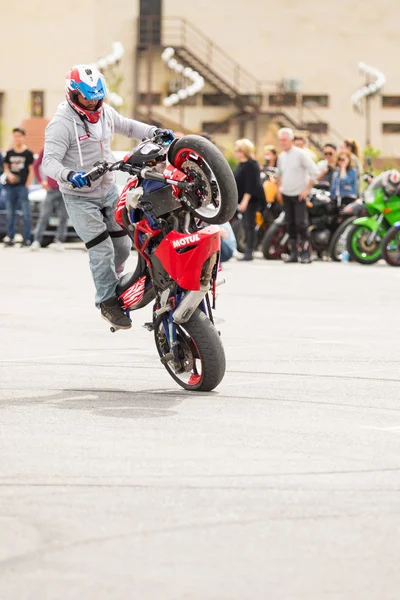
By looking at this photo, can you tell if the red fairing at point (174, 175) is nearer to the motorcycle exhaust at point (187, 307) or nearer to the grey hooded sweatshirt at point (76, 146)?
the motorcycle exhaust at point (187, 307)

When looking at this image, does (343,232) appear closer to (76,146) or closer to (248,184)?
(248,184)

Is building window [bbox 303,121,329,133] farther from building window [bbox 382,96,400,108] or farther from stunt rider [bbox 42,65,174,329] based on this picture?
stunt rider [bbox 42,65,174,329]

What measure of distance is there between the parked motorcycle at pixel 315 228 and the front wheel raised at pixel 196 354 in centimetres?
1332

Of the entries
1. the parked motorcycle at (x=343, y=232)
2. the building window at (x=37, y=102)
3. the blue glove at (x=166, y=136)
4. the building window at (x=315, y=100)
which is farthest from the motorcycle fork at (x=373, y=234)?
the building window at (x=315, y=100)

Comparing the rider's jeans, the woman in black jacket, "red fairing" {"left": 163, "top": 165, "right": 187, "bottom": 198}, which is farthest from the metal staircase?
"red fairing" {"left": 163, "top": 165, "right": 187, "bottom": 198}

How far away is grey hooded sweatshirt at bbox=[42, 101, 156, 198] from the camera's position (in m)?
9.29

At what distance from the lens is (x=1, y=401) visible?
26.6 ft

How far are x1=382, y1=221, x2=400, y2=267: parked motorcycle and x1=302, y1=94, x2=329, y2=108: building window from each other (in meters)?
35.0

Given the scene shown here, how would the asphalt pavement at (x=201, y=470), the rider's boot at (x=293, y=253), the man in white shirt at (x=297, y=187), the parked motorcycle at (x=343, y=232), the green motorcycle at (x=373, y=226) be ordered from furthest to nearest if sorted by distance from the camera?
the parked motorcycle at (x=343, y=232), the rider's boot at (x=293, y=253), the man in white shirt at (x=297, y=187), the green motorcycle at (x=373, y=226), the asphalt pavement at (x=201, y=470)

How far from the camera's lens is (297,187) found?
70.3ft

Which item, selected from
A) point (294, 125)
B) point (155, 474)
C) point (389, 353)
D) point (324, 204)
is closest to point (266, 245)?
point (324, 204)

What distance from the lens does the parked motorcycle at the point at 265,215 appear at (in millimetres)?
22938

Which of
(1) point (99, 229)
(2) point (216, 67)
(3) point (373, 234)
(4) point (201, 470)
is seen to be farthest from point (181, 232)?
(2) point (216, 67)

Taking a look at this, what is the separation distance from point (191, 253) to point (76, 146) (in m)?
1.42
